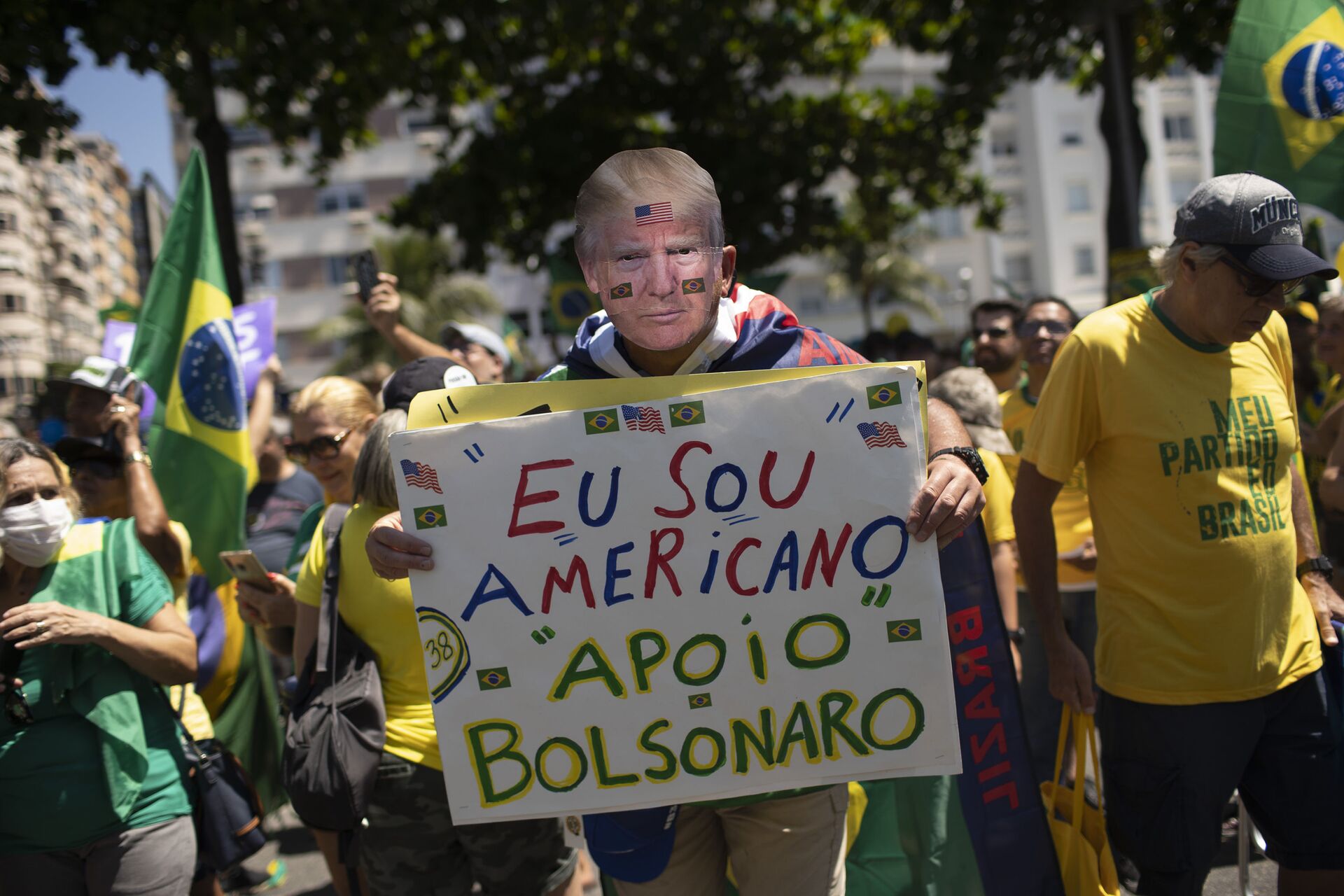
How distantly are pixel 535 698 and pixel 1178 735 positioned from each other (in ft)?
5.46

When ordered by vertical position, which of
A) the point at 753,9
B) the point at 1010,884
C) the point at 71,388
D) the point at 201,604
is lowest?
the point at 1010,884

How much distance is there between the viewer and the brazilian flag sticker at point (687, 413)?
204 cm

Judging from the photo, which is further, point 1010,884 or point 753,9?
point 753,9

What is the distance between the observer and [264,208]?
4078 centimetres

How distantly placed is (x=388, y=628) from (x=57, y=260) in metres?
69.3

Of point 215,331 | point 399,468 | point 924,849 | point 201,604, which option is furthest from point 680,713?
point 215,331

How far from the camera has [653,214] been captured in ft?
6.88

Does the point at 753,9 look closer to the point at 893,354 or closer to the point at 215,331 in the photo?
the point at 893,354

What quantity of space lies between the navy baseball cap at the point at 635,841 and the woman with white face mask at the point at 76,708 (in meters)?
1.48

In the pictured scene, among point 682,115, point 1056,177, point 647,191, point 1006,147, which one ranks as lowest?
point 647,191

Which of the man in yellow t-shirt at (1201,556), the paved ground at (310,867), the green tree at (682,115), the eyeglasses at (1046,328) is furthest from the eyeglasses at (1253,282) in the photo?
the green tree at (682,115)

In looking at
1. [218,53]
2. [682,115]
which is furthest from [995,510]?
[682,115]

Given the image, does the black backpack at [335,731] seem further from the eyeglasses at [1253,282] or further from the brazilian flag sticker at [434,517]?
the eyeglasses at [1253,282]

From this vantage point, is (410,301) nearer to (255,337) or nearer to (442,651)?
(255,337)
